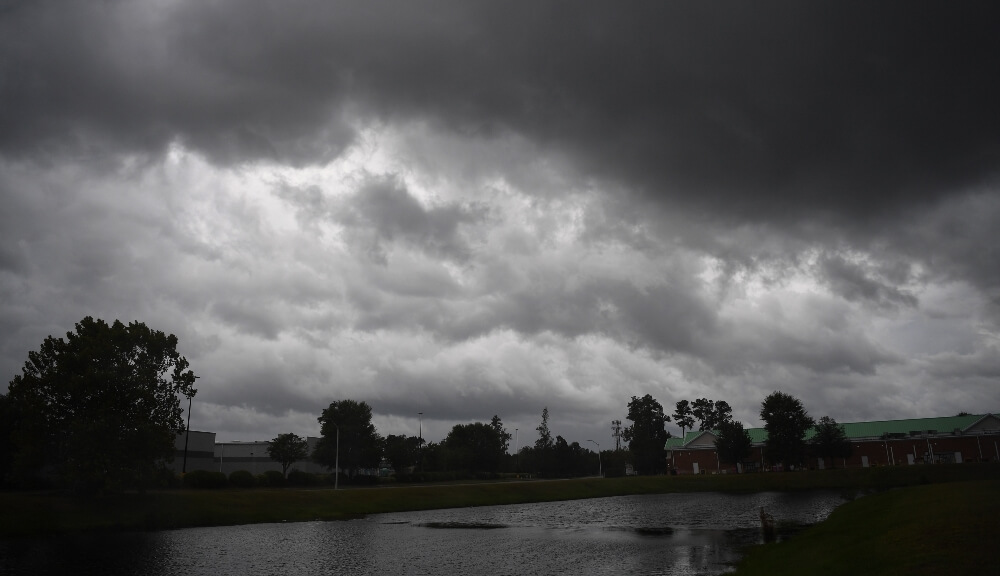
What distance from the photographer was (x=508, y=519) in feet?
236

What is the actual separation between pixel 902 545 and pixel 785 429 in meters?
130

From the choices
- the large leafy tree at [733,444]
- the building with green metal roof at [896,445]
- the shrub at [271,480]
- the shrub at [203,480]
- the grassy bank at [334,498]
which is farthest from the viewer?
the large leafy tree at [733,444]

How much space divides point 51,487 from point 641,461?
Result: 149 metres

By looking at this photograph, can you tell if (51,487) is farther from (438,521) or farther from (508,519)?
(508,519)

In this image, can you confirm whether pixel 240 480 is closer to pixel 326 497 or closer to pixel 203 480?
pixel 203 480

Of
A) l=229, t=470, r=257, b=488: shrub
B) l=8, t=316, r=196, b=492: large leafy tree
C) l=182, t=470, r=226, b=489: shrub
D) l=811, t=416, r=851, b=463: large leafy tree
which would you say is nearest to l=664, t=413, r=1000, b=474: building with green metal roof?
l=811, t=416, r=851, b=463: large leafy tree

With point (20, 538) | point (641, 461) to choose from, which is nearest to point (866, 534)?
point (20, 538)

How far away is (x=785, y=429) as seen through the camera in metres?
148

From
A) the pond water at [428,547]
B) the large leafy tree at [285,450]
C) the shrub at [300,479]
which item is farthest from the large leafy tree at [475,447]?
the pond water at [428,547]

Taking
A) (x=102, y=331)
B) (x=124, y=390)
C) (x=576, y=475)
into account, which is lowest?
(x=576, y=475)

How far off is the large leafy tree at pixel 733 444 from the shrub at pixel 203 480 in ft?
390

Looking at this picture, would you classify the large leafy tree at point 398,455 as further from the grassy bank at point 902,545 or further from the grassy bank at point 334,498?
the grassy bank at point 902,545

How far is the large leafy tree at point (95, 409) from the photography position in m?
65.9

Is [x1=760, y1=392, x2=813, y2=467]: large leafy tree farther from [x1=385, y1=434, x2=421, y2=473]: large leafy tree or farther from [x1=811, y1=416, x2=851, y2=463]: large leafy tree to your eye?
[x1=385, y1=434, x2=421, y2=473]: large leafy tree
